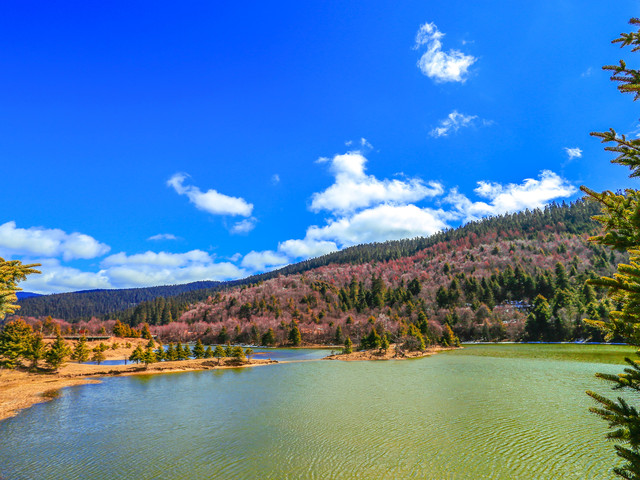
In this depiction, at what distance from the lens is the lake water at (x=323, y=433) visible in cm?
1808

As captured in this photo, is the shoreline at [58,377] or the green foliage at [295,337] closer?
the shoreline at [58,377]

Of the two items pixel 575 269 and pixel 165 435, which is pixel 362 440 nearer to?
pixel 165 435

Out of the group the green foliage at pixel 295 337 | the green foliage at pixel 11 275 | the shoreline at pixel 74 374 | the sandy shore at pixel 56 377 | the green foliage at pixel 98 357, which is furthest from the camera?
the green foliage at pixel 295 337

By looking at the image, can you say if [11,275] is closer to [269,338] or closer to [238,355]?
[238,355]

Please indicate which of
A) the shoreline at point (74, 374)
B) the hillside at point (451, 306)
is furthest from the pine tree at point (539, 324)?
the shoreline at point (74, 374)

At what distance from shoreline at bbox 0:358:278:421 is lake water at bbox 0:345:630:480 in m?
3.22

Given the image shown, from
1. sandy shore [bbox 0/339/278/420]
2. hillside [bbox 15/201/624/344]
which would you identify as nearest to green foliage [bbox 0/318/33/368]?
sandy shore [bbox 0/339/278/420]

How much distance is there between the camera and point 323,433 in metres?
23.6

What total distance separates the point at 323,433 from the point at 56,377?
5494cm

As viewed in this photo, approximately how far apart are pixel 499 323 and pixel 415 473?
11513 cm

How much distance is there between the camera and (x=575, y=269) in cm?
13750

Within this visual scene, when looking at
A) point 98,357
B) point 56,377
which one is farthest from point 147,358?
point 98,357

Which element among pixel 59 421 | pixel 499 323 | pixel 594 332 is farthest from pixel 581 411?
pixel 499 323

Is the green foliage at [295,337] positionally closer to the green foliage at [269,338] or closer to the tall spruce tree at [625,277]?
the green foliage at [269,338]
